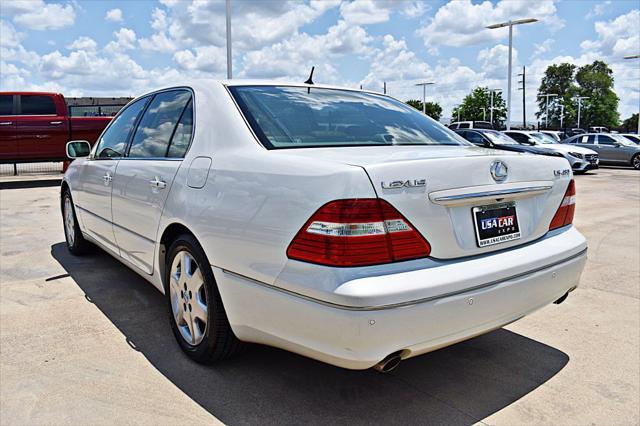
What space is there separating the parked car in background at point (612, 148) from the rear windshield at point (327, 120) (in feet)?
69.9

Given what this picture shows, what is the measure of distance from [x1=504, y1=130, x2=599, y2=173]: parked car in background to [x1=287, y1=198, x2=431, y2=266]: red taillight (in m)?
18.1

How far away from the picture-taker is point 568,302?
4.19 m

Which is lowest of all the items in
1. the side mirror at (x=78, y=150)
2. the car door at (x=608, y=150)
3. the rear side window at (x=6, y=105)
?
the side mirror at (x=78, y=150)

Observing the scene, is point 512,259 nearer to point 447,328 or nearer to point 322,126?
point 447,328

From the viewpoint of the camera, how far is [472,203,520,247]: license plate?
2449 millimetres

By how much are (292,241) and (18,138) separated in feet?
42.1

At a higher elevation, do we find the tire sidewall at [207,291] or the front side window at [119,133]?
the front side window at [119,133]

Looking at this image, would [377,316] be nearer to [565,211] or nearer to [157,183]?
[565,211]

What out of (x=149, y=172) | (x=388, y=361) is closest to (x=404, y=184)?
(x=388, y=361)

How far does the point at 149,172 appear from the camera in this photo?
11.0 feet

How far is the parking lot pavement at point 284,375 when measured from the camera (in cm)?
254

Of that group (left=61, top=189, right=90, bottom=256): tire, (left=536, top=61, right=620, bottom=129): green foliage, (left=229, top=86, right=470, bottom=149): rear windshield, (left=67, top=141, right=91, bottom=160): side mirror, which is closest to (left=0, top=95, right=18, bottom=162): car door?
(left=61, top=189, right=90, bottom=256): tire

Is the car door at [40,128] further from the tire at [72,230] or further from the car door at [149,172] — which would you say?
the car door at [149,172]

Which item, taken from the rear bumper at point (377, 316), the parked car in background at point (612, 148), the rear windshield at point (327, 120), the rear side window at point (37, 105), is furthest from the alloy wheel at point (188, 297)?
the parked car in background at point (612, 148)
